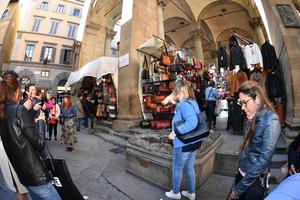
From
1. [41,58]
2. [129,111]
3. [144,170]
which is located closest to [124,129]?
[129,111]

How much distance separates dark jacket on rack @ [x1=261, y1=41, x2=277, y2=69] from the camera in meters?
5.25

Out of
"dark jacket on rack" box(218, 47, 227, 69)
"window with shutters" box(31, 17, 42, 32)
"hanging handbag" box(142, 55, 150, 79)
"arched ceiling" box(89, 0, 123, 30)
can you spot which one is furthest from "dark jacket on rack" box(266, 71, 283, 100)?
"window with shutters" box(31, 17, 42, 32)

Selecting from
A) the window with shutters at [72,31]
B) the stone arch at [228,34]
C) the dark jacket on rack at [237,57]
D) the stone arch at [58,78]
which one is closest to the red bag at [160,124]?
the dark jacket on rack at [237,57]

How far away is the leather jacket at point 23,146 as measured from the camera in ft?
4.97

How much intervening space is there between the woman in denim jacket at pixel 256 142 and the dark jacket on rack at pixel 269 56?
4.45m

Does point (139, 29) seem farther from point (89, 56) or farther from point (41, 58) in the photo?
point (41, 58)

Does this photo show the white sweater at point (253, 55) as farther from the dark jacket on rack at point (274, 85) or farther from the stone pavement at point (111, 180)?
the stone pavement at point (111, 180)

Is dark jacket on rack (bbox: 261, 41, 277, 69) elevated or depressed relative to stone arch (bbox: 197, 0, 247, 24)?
depressed

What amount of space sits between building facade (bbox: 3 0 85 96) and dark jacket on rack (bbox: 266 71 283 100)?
76.5 ft

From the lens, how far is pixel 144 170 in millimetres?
3596

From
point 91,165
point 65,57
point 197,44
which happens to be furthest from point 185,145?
point 65,57

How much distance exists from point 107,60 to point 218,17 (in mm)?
14422

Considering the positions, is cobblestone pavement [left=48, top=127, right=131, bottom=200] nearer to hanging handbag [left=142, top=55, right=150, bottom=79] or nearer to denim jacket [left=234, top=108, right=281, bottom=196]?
denim jacket [left=234, top=108, right=281, bottom=196]

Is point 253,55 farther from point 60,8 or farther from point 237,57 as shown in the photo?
point 60,8
